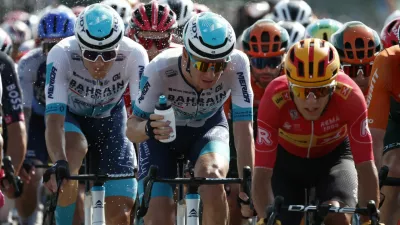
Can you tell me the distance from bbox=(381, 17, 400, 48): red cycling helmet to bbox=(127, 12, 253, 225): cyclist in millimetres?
3385

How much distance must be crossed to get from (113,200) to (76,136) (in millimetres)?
637

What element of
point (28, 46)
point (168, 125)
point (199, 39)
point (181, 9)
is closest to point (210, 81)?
point (199, 39)

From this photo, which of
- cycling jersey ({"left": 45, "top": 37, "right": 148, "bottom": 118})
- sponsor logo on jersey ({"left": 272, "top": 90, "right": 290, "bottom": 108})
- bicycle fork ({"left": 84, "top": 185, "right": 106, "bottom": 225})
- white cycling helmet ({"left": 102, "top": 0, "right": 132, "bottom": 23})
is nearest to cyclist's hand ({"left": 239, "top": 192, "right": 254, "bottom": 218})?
sponsor logo on jersey ({"left": 272, "top": 90, "right": 290, "bottom": 108})

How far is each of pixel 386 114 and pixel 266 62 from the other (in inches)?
125

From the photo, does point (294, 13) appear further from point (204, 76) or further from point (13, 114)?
point (204, 76)

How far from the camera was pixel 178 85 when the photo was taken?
9.60 metres

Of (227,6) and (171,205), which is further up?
(227,6)

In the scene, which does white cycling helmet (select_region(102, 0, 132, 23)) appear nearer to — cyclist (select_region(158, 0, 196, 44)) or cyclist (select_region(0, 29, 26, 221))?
cyclist (select_region(158, 0, 196, 44))

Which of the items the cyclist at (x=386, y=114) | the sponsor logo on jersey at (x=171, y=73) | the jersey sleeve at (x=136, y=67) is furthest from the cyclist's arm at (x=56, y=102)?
the cyclist at (x=386, y=114)

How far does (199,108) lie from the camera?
9.81 m

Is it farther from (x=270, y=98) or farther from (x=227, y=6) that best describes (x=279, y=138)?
(x=227, y=6)

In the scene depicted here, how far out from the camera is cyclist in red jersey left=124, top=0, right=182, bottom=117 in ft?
39.7

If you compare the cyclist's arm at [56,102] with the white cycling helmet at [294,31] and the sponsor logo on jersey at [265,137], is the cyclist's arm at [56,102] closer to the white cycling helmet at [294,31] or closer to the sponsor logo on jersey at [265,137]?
the sponsor logo on jersey at [265,137]

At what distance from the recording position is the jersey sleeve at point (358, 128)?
840cm
